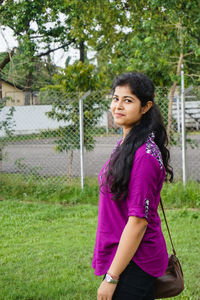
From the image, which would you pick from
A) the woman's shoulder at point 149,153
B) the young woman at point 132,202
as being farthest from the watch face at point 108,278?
the woman's shoulder at point 149,153

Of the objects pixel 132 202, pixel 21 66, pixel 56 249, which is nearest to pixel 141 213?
pixel 132 202

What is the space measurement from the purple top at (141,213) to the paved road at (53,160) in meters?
5.11

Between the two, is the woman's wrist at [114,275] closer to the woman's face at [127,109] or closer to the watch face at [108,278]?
the watch face at [108,278]

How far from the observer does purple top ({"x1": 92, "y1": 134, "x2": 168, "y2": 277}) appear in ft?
5.19

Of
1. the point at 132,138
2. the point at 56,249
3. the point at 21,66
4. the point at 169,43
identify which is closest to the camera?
the point at 132,138

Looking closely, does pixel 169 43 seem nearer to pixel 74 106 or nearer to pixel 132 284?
pixel 74 106

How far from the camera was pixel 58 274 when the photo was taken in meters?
3.72

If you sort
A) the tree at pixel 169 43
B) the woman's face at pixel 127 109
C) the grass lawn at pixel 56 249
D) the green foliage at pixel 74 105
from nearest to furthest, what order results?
the woman's face at pixel 127 109 < the grass lawn at pixel 56 249 < the tree at pixel 169 43 < the green foliage at pixel 74 105

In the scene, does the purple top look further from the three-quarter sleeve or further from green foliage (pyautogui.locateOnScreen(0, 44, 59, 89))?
green foliage (pyautogui.locateOnScreen(0, 44, 59, 89))

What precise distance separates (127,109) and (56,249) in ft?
10.0

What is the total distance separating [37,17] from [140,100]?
47.3 ft

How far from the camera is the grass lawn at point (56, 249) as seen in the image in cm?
337

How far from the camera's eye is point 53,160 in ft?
38.1

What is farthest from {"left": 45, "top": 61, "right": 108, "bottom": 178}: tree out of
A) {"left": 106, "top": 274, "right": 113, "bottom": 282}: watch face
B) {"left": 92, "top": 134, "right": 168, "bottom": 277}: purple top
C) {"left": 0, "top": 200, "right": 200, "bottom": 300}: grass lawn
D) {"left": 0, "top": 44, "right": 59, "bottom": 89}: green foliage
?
{"left": 106, "top": 274, "right": 113, "bottom": 282}: watch face
